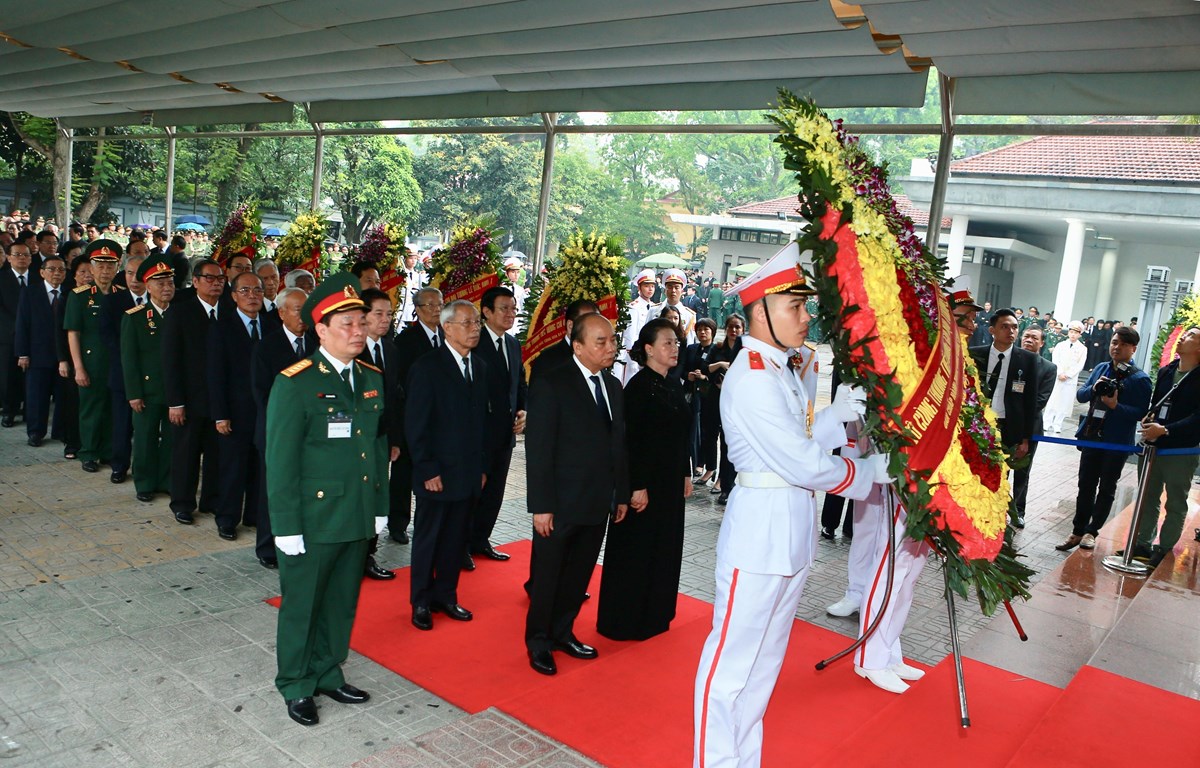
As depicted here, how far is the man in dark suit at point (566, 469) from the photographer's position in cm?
414

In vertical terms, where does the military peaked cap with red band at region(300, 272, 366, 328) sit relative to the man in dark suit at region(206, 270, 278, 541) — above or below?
above

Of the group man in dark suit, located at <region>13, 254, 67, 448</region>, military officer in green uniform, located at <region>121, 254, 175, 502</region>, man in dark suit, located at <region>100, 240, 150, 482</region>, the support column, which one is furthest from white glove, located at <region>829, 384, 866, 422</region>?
man in dark suit, located at <region>13, 254, 67, 448</region>

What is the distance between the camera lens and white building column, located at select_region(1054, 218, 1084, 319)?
16.0m

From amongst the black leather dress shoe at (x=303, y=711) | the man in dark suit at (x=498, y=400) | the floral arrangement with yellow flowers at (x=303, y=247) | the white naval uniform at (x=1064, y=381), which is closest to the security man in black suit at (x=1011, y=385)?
the man in dark suit at (x=498, y=400)

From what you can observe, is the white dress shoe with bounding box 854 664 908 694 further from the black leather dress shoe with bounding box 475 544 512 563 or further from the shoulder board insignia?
the shoulder board insignia

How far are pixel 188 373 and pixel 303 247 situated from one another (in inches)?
155

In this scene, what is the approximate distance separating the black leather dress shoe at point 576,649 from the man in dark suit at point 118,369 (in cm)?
431

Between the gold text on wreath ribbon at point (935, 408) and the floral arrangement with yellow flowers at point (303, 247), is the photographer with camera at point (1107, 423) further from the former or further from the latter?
the floral arrangement with yellow flowers at point (303, 247)

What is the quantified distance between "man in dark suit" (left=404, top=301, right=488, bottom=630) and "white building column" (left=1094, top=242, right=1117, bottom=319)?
1728 cm

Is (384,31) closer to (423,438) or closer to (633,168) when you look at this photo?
(423,438)

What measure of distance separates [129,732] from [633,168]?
1055 inches

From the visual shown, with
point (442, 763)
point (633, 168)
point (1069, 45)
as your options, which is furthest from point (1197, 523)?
point (633, 168)

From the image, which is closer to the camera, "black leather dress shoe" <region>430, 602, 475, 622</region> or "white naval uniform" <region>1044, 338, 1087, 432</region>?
"black leather dress shoe" <region>430, 602, 475, 622</region>

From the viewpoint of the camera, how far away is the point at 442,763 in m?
3.18
